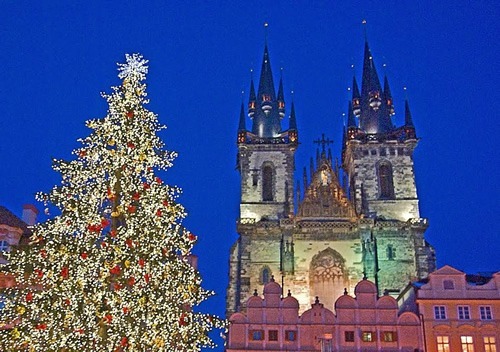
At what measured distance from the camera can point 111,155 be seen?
57.2 feet

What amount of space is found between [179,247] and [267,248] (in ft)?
94.7

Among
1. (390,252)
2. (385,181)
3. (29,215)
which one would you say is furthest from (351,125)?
(29,215)

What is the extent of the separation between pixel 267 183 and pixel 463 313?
22174 mm

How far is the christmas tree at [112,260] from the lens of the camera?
15.5 m

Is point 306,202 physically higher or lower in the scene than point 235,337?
higher

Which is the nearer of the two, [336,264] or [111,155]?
[111,155]

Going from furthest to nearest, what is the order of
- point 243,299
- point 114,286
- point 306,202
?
1. point 306,202
2. point 243,299
3. point 114,286

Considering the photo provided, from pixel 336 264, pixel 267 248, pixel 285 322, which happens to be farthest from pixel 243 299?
pixel 285 322

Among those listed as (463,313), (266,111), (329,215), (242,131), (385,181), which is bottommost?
(463,313)

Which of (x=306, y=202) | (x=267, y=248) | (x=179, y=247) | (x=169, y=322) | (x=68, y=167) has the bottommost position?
(x=169, y=322)

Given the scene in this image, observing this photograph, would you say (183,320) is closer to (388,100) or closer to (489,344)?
(489,344)

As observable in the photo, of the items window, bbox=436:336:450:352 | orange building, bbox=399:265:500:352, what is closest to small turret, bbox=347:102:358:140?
orange building, bbox=399:265:500:352

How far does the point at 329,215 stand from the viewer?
1864 inches

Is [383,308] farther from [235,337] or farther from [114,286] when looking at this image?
[114,286]
